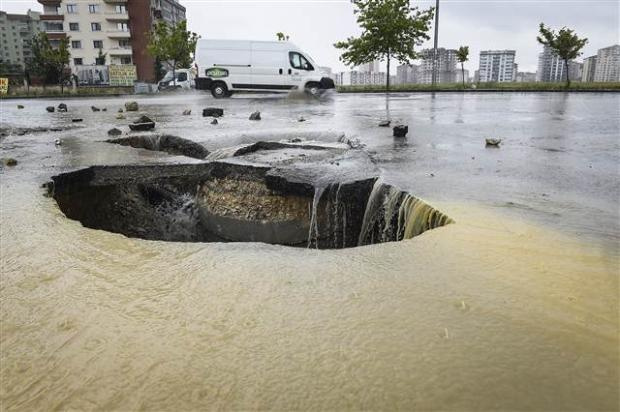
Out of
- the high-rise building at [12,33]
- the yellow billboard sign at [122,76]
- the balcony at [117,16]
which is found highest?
the high-rise building at [12,33]

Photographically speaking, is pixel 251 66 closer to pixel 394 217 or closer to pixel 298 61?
pixel 298 61

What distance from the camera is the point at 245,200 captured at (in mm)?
5309

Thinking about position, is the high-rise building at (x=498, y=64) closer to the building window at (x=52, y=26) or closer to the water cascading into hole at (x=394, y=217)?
the building window at (x=52, y=26)

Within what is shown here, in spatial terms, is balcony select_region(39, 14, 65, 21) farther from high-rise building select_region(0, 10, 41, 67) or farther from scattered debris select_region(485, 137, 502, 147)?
high-rise building select_region(0, 10, 41, 67)

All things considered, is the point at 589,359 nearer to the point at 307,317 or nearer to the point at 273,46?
the point at 307,317

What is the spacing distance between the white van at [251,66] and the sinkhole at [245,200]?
16170 millimetres

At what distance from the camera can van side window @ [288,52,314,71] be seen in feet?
69.9

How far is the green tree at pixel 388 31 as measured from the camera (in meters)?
31.7

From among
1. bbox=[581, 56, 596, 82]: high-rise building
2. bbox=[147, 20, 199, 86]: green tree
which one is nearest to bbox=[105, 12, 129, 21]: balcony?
bbox=[147, 20, 199, 86]: green tree

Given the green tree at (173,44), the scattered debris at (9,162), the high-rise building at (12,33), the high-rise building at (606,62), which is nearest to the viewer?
the scattered debris at (9,162)

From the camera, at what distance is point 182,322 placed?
2260mm

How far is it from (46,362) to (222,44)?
20958 mm

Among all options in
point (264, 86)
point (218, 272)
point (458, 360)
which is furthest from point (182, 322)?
point (264, 86)

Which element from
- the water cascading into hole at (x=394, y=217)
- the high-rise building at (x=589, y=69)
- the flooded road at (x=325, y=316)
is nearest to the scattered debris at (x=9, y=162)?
the flooded road at (x=325, y=316)
